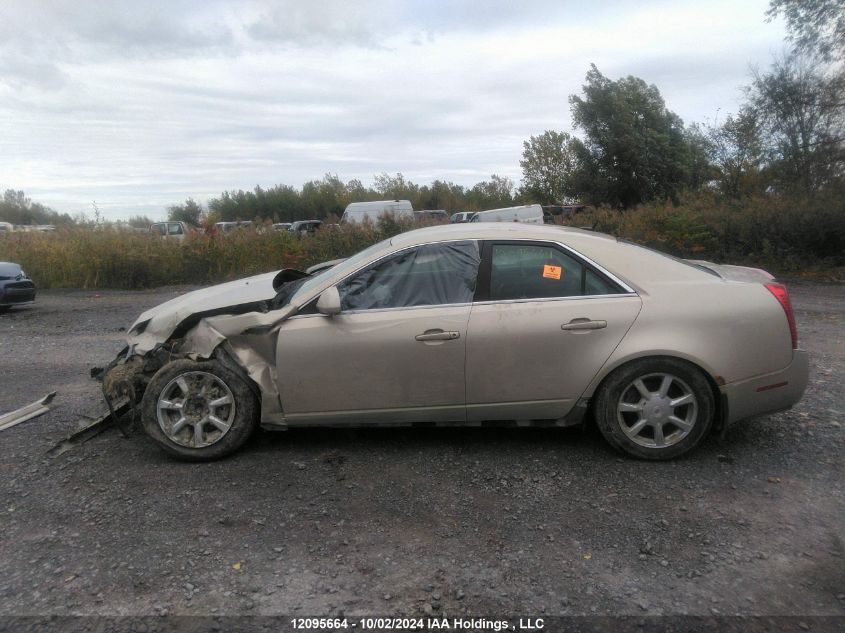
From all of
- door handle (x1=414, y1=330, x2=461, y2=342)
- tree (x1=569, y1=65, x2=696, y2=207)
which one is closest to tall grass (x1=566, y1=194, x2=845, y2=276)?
door handle (x1=414, y1=330, x2=461, y2=342)

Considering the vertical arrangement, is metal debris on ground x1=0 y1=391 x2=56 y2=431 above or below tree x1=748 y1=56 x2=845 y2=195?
below

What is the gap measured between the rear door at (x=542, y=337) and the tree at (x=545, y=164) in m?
42.1

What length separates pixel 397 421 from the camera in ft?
14.1

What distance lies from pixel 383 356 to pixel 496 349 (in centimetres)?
72

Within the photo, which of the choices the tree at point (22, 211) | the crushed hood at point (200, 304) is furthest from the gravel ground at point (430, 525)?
the tree at point (22, 211)

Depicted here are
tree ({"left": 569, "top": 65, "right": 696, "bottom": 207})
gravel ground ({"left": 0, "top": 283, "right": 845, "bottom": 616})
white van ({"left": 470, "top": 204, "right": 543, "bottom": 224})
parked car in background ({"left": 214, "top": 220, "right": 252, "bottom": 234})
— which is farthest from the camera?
tree ({"left": 569, "top": 65, "right": 696, "bottom": 207})

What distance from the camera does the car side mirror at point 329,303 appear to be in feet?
13.6

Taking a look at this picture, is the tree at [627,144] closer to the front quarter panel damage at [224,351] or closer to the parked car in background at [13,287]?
the parked car in background at [13,287]

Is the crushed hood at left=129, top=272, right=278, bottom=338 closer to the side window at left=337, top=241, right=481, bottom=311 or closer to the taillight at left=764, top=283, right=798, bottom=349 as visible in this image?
the side window at left=337, top=241, right=481, bottom=311

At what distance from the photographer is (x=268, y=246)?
1648 cm

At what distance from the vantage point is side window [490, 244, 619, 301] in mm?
4230

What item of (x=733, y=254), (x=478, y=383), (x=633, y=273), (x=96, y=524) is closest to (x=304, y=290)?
(x=478, y=383)

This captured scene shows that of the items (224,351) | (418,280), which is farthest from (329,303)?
(224,351)

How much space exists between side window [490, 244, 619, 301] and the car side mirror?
100 cm
